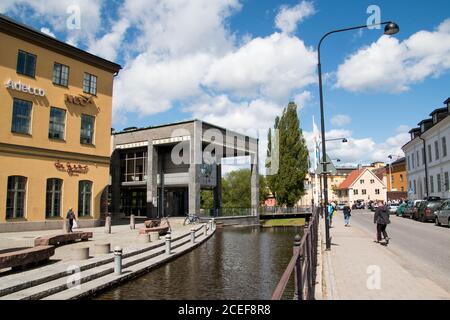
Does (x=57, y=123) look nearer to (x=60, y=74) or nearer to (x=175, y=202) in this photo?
(x=60, y=74)

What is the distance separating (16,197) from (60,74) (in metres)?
8.67

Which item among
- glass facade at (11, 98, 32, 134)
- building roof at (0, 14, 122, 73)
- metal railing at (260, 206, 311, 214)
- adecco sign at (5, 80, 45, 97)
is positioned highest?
building roof at (0, 14, 122, 73)

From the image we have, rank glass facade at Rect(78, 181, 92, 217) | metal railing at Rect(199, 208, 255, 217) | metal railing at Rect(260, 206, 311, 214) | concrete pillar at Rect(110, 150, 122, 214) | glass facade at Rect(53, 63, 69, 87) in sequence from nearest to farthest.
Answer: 1. glass facade at Rect(53, 63, 69, 87)
2. glass facade at Rect(78, 181, 92, 217)
3. metal railing at Rect(199, 208, 255, 217)
4. concrete pillar at Rect(110, 150, 122, 214)
5. metal railing at Rect(260, 206, 311, 214)

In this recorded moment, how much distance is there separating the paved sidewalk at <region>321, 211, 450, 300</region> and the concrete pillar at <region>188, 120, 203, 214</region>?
22074mm

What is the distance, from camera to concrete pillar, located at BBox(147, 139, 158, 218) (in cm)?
3538

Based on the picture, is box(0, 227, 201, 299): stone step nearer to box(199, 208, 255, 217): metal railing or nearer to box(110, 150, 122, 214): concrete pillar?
box(199, 208, 255, 217): metal railing

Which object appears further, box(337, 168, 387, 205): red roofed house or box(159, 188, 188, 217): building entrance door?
box(337, 168, 387, 205): red roofed house

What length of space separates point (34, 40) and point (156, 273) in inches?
732

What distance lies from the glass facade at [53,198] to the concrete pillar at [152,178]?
11.7 meters

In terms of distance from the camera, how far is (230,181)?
85.9 m

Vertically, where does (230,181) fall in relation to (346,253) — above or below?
above

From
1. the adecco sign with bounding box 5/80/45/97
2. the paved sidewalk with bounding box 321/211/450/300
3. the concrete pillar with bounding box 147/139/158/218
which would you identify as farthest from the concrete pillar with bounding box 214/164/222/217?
the paved sidewalk with bounding box 321/211/450/300
